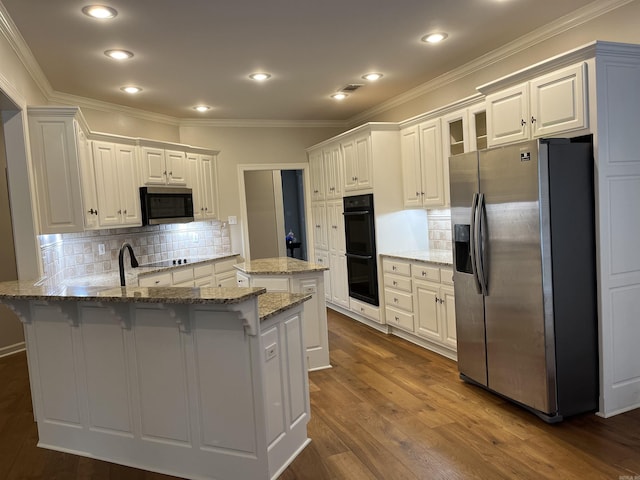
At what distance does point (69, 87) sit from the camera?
15.0 ft

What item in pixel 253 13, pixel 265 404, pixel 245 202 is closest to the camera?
pixel 265 404

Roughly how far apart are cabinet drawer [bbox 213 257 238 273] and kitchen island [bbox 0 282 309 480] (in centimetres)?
311

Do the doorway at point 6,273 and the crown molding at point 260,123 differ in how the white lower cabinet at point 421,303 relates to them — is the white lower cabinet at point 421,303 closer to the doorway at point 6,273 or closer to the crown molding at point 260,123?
the crown molding at point 260,123

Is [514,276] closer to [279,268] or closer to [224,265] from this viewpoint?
[279,268]

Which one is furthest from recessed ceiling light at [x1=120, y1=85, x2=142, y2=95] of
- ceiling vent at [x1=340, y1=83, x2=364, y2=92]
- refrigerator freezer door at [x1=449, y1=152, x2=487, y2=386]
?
refrigerator freezer door at [x1=449, y1=152, x2=487, y2=386]

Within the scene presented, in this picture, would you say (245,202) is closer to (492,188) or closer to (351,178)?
(351,178)

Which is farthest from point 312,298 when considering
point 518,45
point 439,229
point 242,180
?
point 242,180

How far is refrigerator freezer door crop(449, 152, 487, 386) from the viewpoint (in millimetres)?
3354

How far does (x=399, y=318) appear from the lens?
4.91 m

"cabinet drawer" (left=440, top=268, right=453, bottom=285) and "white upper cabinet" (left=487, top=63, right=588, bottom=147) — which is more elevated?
"white upper cabinet" (left=487, top=63, right=588, bottom=147)

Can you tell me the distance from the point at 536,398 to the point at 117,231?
4.66 meters

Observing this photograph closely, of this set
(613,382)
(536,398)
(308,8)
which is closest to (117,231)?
(308,8)

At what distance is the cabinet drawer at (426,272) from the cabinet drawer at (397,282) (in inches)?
6.5

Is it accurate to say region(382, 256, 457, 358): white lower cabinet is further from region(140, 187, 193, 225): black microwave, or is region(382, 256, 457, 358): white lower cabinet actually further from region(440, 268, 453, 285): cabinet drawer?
region(140, 187, 193, 225): black microwave
